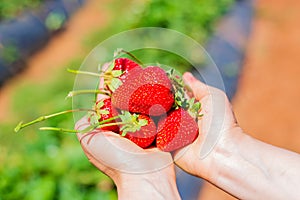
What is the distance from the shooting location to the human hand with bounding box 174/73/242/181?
6.41 feet

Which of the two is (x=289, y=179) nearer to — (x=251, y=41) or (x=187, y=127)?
(x=187, y=127)

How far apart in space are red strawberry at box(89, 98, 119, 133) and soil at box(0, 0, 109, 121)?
7.19ft

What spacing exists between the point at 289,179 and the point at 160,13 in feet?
9.40

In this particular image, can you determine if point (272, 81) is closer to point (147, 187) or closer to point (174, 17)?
point (174, 17)

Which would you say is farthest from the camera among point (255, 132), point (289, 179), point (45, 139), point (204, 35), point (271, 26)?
point (271, 26)

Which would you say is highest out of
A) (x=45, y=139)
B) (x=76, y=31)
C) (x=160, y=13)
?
(x=160, y=13)

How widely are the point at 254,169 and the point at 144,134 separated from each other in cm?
42

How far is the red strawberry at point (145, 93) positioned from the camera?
1.85 m

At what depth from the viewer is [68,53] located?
461 cm

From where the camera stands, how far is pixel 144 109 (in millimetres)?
1878

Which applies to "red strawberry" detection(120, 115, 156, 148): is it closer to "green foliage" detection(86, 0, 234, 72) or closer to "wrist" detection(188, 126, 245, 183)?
"wrist" detection(188, 126, 245, 183)

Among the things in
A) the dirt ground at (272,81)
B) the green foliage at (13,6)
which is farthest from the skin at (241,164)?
the green foliage at (13,6)

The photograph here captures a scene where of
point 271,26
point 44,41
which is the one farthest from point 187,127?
point 271,26

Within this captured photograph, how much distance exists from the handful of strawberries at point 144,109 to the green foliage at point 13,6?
10.3 ft
